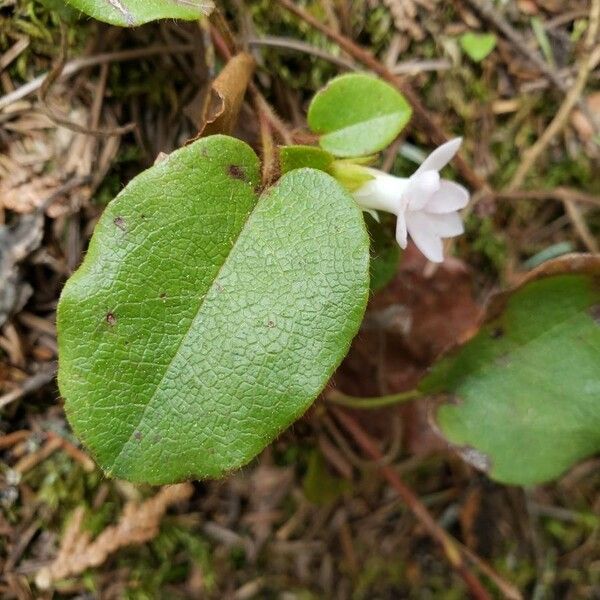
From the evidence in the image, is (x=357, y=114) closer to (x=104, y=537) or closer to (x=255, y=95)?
(x=255, y=95)

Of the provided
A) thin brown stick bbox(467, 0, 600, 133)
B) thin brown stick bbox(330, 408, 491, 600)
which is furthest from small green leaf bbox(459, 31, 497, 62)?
thin brown stick bbox(330, 408, 491, 600)

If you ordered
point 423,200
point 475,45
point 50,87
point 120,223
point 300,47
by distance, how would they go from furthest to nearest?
point 475,45
point 300,47
point 50,87
point 423,200
point 120,223

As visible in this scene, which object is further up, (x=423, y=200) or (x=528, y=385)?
(x=423, y=200)

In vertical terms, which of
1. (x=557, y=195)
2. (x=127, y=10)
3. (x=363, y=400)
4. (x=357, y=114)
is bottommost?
(x=363, y=400)

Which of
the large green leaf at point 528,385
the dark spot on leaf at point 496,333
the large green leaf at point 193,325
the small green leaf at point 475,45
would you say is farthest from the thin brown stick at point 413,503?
the small green leaf at point 475,45

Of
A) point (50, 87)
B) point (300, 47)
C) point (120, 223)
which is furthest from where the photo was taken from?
point (300, 47)

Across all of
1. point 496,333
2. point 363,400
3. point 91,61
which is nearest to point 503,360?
point 496,333

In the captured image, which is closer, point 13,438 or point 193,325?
point 193,325
